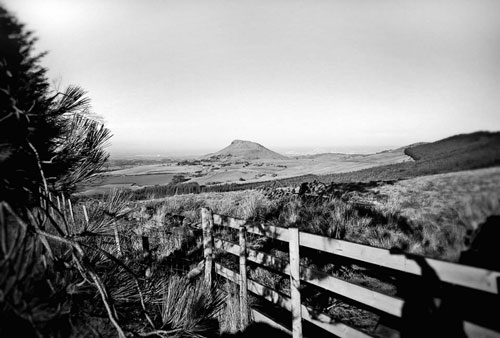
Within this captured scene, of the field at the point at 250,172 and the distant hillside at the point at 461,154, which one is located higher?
the distant hillside at the point at 461,154

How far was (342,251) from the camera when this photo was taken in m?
2.78

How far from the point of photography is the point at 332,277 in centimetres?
298

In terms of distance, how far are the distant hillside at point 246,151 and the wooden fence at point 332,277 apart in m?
50.0

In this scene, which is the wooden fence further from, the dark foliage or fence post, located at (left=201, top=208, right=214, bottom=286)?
the dark foliage

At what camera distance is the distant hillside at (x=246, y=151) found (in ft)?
183

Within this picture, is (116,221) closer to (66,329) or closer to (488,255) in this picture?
(66,329)

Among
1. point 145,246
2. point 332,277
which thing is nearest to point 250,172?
point 145,246

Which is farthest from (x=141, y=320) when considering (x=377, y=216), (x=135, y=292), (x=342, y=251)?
(x=377, y=216)

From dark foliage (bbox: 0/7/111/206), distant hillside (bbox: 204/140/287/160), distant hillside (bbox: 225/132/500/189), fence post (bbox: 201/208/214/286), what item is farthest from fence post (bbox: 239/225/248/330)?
distant hillside (bbox: 204/140/287/160)

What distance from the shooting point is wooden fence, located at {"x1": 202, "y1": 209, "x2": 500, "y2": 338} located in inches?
71.7

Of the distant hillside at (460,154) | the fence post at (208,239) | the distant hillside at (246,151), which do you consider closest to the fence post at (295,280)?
the distant hillside at (460,154)

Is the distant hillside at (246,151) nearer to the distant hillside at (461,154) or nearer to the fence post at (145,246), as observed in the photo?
the fence post at (145,246)

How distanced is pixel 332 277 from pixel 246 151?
59.2 m

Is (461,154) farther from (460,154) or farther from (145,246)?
(145,246)
